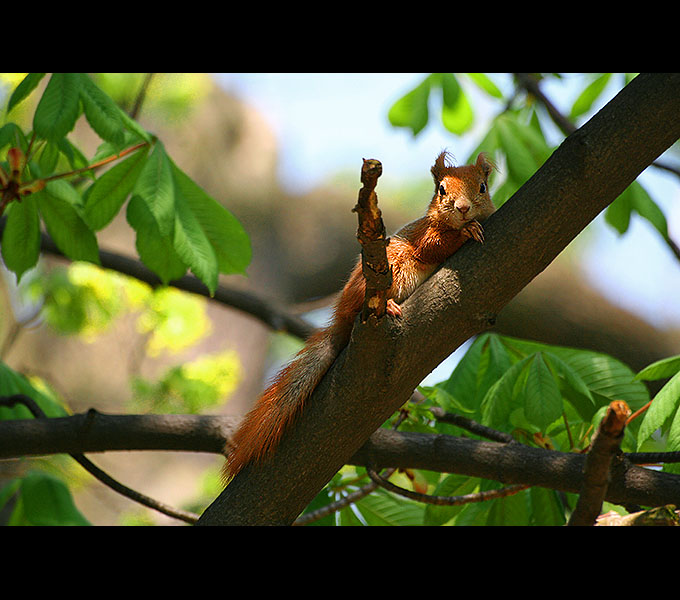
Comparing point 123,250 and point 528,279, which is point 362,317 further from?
point 123,250

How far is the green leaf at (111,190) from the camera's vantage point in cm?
198

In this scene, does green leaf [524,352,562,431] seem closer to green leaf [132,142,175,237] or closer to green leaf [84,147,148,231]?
green leaf [132,142,175,237]

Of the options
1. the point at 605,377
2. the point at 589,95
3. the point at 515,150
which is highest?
the point at 589,95

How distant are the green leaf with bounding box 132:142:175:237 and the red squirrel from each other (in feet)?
1.52

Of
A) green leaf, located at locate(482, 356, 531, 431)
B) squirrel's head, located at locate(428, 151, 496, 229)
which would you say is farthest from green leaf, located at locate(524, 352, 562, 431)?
squirrel's head, located at locate(428, 151, 496, 229)

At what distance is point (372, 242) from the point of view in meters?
1.23

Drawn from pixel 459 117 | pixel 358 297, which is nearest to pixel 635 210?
pixel 459 117

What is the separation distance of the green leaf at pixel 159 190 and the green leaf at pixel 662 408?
121 cm

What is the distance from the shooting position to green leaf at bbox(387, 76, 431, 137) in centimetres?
282

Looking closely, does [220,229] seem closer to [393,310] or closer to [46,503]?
[393,310]

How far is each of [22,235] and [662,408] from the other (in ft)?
5.63

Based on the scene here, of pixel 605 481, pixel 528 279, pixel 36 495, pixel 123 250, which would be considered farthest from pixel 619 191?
pixel 123 250

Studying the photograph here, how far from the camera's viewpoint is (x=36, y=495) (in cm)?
210

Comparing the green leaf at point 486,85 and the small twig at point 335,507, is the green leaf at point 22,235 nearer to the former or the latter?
the small twig at point 335,507
